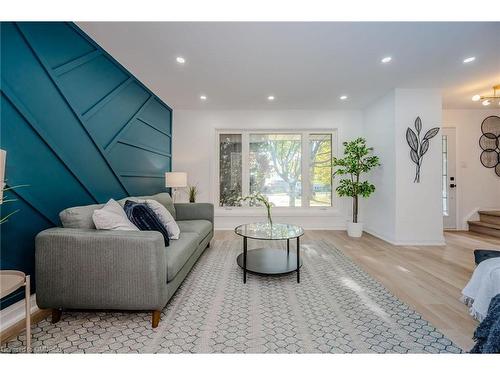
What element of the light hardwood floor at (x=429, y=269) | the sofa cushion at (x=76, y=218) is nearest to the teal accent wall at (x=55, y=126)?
the sofa cushion at (x=76, y=218)

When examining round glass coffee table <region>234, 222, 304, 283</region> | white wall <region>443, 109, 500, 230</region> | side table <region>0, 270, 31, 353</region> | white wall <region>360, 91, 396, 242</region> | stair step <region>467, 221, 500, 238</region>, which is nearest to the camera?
side table <region>0, 270, 31, 353</region>

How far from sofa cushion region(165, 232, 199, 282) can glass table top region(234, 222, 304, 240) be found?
1.70 feet

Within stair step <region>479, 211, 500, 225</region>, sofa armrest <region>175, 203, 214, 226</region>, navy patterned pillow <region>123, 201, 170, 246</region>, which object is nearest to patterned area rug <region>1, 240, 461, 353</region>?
navy patterned pillow <region>123, 201, 170, 246</region>

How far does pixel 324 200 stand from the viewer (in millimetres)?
4777

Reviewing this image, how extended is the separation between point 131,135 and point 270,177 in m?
2.83

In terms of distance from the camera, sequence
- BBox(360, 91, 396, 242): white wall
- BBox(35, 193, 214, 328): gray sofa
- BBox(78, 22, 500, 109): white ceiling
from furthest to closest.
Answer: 1. BBox(360, 91, 396, 242): white wall
2. BBox(78, 22, 500, 109): white ceiling
3. BBox(35, 193, 214, 328): gray sofa

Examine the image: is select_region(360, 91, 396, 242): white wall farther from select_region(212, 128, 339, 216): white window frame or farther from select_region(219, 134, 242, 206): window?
select_region(219, 134, 242, 206): window

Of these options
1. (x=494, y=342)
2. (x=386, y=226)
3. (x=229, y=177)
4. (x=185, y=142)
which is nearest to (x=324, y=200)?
(x=386, y=226)

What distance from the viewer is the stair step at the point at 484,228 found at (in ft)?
13.4

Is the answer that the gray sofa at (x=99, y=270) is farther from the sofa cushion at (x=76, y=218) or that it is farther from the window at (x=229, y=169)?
the window at (x=229, y=169)

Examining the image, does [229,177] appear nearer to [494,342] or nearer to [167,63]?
[167,63]

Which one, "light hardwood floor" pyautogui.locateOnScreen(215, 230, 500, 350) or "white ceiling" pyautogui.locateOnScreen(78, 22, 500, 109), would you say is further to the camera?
"white ceiling" pyautogui.locateOnScreen(78, 22, 500, 109)

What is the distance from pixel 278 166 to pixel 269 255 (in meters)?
2.52

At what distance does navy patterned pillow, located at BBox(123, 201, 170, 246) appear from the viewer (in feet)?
6.46
